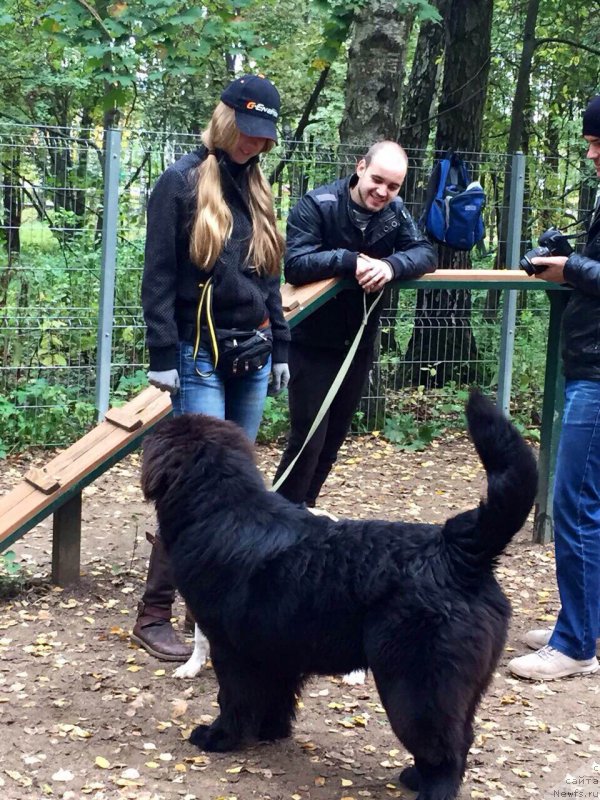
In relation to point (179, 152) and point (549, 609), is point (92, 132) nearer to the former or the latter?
point (179, 152)

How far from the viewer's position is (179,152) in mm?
7559

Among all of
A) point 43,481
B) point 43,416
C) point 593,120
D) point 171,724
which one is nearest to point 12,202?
point 43,416

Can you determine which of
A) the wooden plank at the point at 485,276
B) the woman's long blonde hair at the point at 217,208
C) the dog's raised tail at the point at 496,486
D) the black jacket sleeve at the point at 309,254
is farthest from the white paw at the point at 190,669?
the wooden plank at the point at 485,276

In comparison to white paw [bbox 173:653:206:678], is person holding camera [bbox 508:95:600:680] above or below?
above

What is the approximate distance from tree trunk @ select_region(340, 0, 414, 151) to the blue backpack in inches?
27.8

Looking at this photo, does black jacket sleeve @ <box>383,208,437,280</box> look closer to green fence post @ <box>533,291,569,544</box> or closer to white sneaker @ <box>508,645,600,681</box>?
green fence post @ <box>533,291,569,544</box>

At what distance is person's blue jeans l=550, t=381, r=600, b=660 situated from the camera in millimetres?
4227

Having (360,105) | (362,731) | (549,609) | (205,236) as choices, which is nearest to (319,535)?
(362,731)

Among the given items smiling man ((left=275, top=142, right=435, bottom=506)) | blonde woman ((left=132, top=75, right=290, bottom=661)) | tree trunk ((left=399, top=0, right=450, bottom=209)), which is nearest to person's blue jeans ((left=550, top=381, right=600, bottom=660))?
smiling man ((left=275, top=142, right=435, bottom=506))

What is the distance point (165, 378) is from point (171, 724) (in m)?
1.35

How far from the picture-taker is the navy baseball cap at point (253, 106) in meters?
3.68

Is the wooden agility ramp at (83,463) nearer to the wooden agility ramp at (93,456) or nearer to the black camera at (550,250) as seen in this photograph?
the wooden agility ramp at (93,456)

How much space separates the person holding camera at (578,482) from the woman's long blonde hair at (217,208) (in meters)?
1.32

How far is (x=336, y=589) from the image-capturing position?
9.97ft
